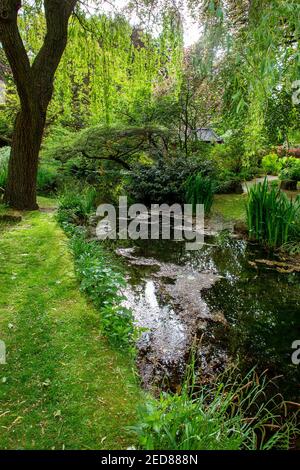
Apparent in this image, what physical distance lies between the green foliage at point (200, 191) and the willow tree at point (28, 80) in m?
3.37

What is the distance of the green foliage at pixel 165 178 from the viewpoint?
7758mm

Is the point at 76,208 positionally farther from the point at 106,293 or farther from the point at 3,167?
the point at 106,293

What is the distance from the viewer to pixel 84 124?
1089 centimetres

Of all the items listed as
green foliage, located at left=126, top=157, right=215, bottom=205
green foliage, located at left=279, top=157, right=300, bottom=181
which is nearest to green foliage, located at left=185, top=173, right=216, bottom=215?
green foliage, located at left=126, top=157, right=215, bottom=205

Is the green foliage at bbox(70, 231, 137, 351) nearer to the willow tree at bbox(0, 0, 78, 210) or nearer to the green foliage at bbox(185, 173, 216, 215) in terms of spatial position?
the willow tree at bbox(0, 0, 78, 210)

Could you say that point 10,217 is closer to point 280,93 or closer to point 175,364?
point 175,364

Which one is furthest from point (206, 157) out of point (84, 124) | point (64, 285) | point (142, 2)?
point (64, 285)

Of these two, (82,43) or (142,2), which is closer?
(142,2)

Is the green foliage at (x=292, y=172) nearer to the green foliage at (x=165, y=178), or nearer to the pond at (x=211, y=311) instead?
the green foliage at (x=165, y=178)

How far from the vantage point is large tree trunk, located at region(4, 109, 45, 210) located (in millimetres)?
5184

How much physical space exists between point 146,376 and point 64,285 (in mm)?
1178

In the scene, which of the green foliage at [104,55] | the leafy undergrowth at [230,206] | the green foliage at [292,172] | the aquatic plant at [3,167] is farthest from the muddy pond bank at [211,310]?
the green foliage at [292,172]

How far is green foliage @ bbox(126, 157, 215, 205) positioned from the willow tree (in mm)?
3034

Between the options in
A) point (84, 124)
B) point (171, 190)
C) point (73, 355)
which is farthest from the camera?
point (84, 124)
